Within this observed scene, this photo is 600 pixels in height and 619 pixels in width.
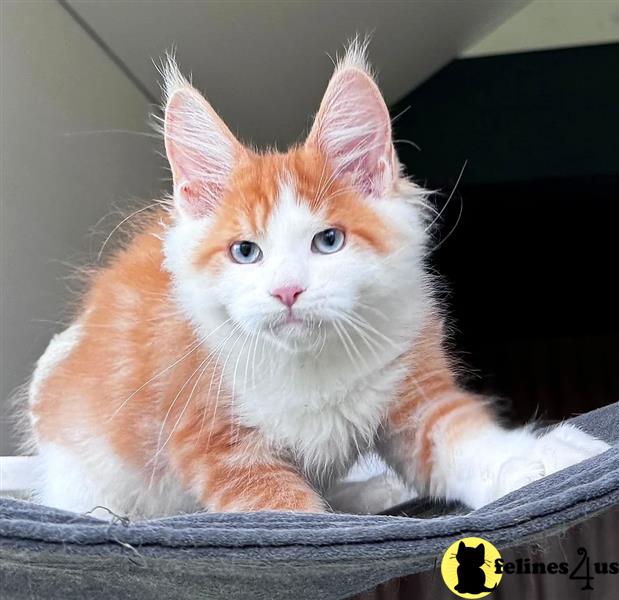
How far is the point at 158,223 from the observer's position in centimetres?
149

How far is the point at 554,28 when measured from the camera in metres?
3.21


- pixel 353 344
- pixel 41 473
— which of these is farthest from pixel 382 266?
pixel 41 473

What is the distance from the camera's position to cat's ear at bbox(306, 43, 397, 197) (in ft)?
3.58

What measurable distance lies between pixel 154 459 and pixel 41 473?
11.9 inches

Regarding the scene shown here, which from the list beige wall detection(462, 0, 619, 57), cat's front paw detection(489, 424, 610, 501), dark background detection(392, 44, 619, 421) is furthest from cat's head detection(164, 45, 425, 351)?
beige wall detection(462, 0, 619, 57)

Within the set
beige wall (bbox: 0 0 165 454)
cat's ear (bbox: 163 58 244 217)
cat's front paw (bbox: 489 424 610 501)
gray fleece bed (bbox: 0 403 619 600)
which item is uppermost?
beige wall (bbox: 0 0 165 454)

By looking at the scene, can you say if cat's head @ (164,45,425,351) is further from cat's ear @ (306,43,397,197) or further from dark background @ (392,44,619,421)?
dark background @ (392,44,619,421)

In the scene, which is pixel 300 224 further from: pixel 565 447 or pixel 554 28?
pixel 554 28

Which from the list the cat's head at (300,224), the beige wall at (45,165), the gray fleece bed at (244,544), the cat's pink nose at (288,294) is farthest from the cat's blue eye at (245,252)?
the beige wall at (45,165)

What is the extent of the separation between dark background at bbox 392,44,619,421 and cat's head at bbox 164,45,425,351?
1.67 metres

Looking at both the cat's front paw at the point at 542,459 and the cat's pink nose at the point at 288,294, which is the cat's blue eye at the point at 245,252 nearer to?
the cat's pink nose at the point at 288,294

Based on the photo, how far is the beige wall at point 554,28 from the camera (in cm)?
315

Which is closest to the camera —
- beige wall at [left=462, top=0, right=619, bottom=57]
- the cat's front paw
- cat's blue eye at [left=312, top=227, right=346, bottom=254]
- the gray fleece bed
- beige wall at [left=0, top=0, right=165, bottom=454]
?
the gray fleece bed

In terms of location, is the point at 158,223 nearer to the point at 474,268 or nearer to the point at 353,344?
the point at 353,344
